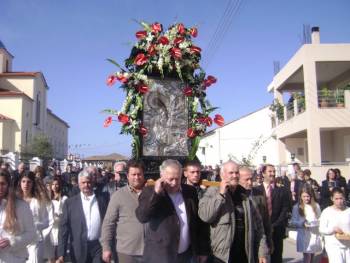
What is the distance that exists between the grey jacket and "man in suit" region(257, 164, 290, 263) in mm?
2756

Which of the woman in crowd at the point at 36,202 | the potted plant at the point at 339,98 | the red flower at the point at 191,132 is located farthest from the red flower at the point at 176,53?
the potted plant at the point at 339,98

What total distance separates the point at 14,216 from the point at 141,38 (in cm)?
296

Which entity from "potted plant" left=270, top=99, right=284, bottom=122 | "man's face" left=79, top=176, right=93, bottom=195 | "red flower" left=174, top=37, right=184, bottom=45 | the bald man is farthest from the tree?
the bald man

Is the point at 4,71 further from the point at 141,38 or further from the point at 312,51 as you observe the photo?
the point at 141,38

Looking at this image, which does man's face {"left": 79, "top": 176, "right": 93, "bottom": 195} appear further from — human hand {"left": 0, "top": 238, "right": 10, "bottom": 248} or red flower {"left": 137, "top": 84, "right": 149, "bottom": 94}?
human hand {"left": 0, "top": 238, "right": 10, "bottom": 248}

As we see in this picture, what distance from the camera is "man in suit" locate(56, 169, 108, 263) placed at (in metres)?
5.37

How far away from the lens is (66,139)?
83.9 metres

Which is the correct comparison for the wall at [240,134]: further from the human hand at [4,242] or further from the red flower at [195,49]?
the human hand at [4,242]

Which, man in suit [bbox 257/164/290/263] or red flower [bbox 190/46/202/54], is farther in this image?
man in suit [bbox 257/164/290/263]

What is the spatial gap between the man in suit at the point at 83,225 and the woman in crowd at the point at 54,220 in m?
1.45

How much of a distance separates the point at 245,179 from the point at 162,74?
1.83 meters

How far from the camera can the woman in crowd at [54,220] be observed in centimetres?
704

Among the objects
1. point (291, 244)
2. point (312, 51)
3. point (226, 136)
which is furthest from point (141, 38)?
point (226, 136)

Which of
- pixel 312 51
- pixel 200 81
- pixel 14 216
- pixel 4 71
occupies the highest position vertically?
pixel 4 71
